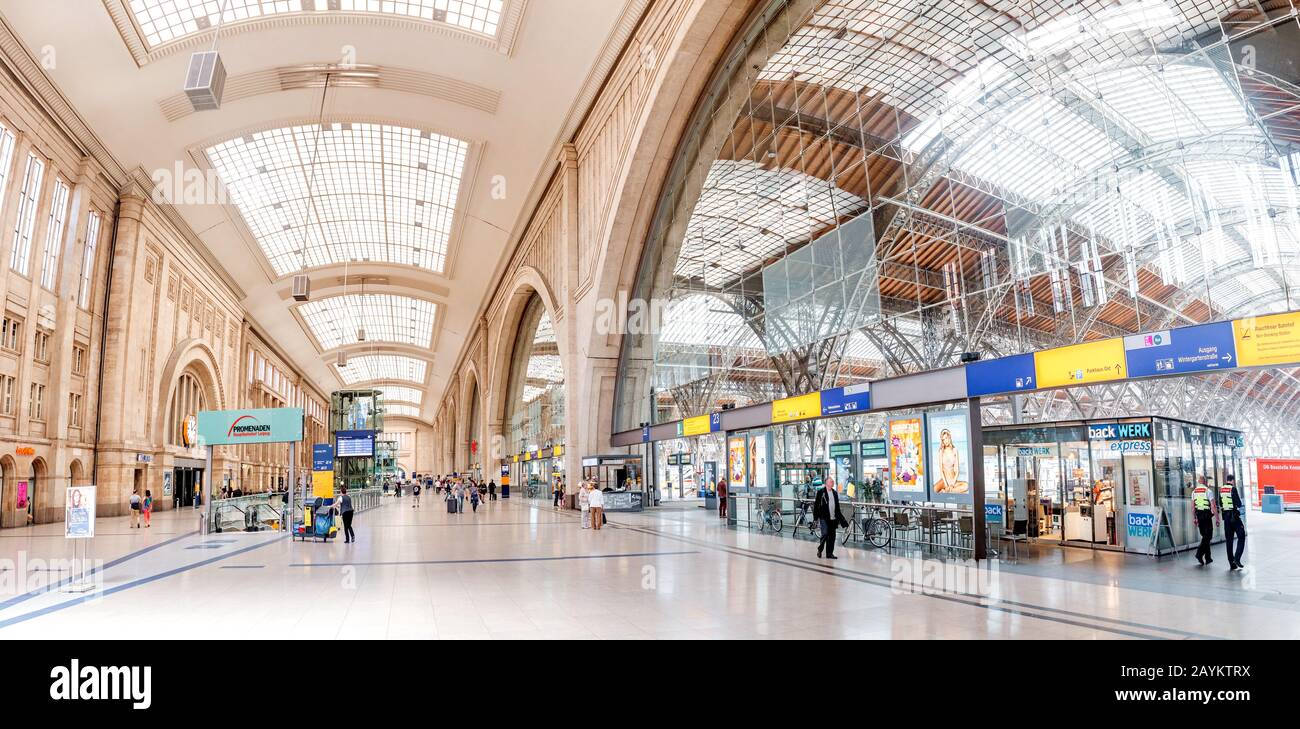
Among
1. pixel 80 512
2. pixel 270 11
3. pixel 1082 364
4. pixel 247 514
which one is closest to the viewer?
pixel 1082 364

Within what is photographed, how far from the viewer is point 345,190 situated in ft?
124

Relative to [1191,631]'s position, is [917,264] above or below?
above

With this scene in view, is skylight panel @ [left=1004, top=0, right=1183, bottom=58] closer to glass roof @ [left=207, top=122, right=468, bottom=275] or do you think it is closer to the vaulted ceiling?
the vaulted ceiling

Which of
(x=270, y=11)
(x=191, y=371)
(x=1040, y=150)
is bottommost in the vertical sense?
(x=191, y=371)

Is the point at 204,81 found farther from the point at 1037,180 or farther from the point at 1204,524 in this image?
the point at 1204,524

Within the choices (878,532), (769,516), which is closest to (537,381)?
(769,516)

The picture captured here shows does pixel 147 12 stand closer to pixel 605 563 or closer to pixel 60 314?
pixel 60 314

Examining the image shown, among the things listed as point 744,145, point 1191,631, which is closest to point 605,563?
point 1191,631

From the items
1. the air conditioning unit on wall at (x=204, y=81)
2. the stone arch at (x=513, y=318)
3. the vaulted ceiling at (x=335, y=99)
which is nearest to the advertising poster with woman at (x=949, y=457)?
the air conditioning unit on wall at (x=204, y=81)

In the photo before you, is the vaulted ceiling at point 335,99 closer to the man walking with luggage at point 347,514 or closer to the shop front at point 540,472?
the shop front at point 540,472

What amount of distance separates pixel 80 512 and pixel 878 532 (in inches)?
609

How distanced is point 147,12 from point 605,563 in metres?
20.3

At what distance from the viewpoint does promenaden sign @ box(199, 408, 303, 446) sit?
19672 millimetres

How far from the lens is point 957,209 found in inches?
569
